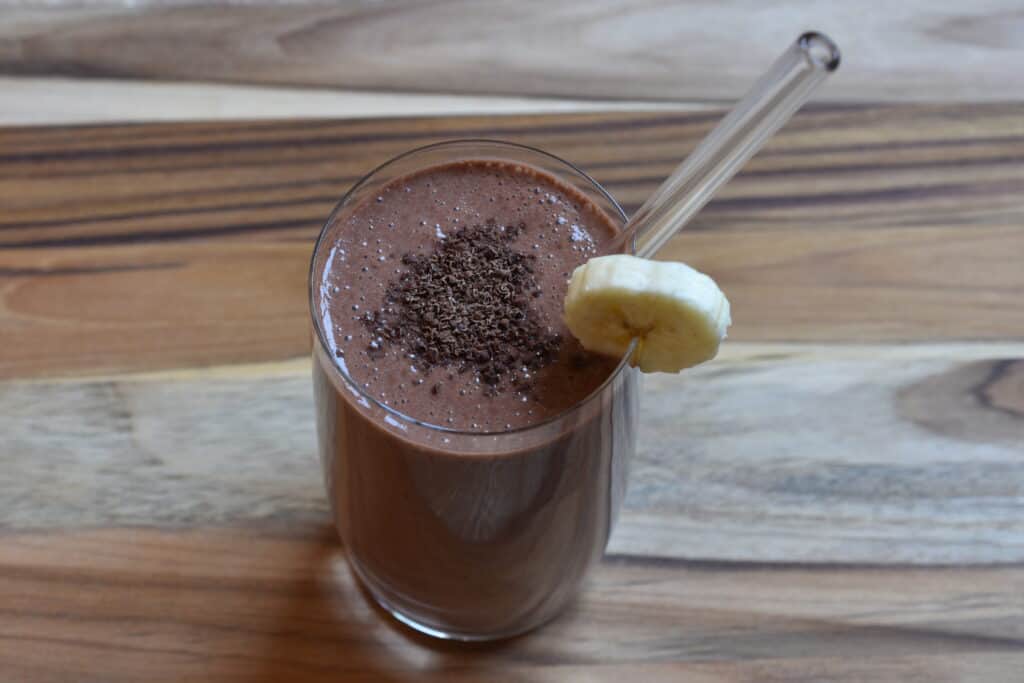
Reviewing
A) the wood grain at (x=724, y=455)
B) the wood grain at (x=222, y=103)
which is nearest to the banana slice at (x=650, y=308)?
the wood grain at (x=724, y=455)

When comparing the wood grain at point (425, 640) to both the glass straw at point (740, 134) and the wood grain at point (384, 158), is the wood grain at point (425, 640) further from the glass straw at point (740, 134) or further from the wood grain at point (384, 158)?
the glass straw at point (740, 134)

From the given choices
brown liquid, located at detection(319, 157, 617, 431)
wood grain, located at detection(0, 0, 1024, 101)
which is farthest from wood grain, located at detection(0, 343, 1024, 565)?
wood grain, located at detection(0, 0, 1024, 101)

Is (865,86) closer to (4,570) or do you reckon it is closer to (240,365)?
(240,365)

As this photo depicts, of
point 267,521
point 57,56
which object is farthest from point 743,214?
point 57,56

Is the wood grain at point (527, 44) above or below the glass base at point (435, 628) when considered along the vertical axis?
above

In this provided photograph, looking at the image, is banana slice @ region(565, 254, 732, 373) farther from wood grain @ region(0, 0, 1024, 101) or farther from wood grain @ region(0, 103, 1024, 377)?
wood grain @ region(0, 0, 1024, 101)

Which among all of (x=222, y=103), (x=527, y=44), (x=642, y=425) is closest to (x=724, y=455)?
(x=642, y=425)
